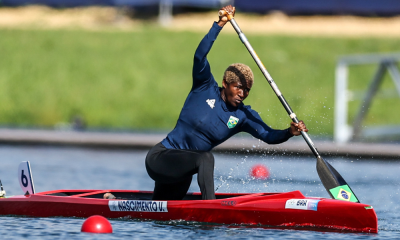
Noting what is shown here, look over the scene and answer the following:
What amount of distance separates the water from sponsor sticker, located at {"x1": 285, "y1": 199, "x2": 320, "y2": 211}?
0.81 feet

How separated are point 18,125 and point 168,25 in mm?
12594

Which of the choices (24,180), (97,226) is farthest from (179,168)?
(24,180)

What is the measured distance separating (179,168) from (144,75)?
65.2 feet

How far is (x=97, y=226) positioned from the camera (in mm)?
6914

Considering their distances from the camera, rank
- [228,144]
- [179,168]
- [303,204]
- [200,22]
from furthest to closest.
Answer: [200,22], [228,144], [179,168], [303,204]

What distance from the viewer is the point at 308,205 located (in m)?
7.04

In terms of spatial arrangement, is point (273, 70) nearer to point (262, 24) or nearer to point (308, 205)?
point (262, 24)

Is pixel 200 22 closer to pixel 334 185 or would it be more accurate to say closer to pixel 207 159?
pixel 334 185

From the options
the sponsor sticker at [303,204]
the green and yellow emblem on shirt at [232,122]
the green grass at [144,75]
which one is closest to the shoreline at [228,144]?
the green grass at [144,75]

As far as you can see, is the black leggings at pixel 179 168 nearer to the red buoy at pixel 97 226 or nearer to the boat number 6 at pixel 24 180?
the red buoy at pixel 97 226

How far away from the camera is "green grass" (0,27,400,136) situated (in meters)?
23.8

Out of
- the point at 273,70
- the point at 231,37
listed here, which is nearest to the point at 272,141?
the point at 273,70

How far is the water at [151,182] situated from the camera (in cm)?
705

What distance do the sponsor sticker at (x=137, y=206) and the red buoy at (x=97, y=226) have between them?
71 centimetres
